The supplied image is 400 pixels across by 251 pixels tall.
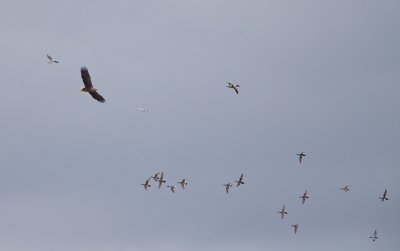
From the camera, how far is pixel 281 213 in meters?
194

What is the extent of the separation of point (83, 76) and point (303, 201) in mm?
79482

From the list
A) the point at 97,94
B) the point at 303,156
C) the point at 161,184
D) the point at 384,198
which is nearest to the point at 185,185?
the point at 161,184

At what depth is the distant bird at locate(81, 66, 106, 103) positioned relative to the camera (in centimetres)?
11438

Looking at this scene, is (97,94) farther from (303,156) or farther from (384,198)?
(384,198)

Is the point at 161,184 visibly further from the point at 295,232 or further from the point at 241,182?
the point at 295,232

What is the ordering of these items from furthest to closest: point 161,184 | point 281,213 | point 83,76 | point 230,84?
1. point 281,213
2. point 161,184
3. point 230,84
4. point 83,76

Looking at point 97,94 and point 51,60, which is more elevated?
point 51,60

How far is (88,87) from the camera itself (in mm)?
115500

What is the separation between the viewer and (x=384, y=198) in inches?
7736

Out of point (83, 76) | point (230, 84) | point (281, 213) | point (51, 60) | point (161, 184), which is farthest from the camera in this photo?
point (281, 213)

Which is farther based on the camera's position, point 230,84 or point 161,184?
point 161,184

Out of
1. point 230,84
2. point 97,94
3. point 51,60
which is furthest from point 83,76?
point 230,84

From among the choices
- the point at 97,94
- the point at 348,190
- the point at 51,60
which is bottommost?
the point at 97,94

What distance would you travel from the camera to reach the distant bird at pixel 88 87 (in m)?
114
